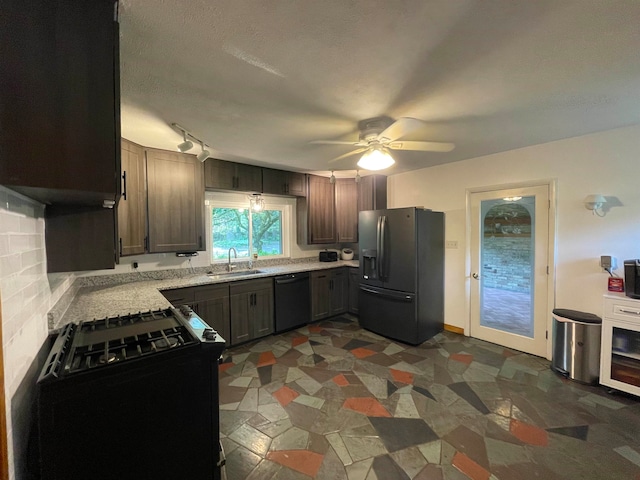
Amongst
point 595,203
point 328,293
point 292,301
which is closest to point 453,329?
point 328,293

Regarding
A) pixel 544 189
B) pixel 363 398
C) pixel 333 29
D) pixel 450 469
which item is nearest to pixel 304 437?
pixel 363 398

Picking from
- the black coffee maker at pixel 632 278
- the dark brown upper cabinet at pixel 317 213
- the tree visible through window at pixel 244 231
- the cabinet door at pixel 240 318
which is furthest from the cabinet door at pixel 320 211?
the black coffee maker at pixel 632 278

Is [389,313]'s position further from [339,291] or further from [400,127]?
[400,127]

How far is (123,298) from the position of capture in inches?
91.1

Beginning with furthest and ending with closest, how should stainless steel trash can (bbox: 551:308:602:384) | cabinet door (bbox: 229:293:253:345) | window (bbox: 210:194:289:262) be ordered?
window (bbox: 210:194:289:262) < cabinet door (bbox: 229:293:253:345) < stainless steel trash can (bbox: 551:308:602:384)

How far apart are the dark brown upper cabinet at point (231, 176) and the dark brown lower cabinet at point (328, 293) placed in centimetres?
162

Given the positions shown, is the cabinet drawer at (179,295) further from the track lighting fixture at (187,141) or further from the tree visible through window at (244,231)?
the track lighting fixture at (187,141)

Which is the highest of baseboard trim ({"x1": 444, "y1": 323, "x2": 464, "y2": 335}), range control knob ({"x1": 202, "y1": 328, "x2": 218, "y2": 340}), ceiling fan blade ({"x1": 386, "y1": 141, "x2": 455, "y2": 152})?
ceiling fan blade ({"x1": 386, "y1": 141, "x2": 455, "y2": 152})

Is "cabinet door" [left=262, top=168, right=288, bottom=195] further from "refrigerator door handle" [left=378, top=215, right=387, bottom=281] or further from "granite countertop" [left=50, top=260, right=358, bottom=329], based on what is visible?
Answer: "refrigerator door handle" [left=378, top=215, right=387, bottom=281]

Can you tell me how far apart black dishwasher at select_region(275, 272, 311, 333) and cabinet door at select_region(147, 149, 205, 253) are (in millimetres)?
1197

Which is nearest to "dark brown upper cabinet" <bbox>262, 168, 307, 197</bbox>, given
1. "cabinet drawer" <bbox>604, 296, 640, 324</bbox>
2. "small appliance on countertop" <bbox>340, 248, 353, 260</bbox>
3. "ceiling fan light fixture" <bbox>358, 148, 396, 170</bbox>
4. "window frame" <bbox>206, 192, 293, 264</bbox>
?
"window frame" <bbox>206, 192, 293, 264</bbox>

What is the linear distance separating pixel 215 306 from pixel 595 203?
163 inches

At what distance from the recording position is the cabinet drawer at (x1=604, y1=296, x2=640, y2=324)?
2.26 m

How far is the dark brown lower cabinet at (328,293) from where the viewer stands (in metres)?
4.16
